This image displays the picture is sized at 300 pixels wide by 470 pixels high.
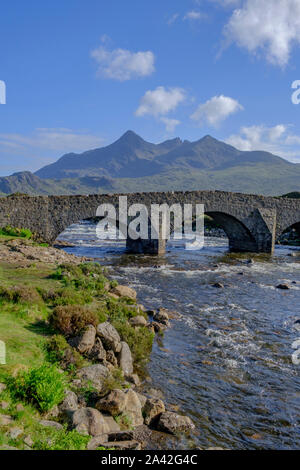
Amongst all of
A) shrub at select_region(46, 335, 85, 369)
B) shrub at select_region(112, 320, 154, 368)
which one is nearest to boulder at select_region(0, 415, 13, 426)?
shrub at select_region(46, 335, 85, 369)

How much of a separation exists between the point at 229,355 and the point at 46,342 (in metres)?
4.91

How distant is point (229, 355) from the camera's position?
9719 millimetres

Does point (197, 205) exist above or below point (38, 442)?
above

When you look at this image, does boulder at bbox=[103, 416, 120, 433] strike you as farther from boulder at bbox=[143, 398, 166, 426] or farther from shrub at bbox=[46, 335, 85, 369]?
shrub at bbox=[46, 335, 85, 369]

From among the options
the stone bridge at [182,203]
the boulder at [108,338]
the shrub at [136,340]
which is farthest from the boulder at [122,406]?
the stone bridge at [182,203]

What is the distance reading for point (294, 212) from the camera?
35.1 metres

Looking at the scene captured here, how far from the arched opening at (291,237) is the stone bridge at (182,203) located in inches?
180

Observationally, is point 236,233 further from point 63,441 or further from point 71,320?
point 63,441

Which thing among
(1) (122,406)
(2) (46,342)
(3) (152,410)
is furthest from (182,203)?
(1) (122,406)

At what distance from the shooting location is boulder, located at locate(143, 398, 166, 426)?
6.42 metres

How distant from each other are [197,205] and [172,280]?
12197mm

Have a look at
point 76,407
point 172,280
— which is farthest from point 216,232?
point 76,407

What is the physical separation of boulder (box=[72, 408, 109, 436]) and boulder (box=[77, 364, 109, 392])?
1002 millimetres

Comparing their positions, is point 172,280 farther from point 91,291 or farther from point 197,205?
point 197,205
